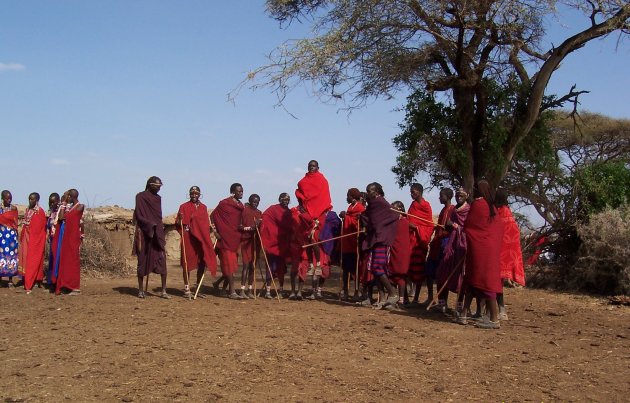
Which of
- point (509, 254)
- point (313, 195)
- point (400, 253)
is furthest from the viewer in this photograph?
point (313, 195)

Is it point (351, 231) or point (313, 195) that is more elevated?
point (313, 195)

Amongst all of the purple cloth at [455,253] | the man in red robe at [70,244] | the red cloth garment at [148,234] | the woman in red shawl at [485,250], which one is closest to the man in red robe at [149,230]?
the red cloth garment at [148,234]

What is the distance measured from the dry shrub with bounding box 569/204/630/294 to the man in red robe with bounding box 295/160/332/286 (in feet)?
15.3

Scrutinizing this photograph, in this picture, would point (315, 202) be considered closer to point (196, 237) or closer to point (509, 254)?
point (196, 237)

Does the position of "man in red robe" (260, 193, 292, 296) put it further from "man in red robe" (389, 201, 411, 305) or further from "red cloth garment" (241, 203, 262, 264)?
"man in red robe" (389, 201, 411, 305)

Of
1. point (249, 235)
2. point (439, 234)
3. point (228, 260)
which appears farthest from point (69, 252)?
point (439, 234)

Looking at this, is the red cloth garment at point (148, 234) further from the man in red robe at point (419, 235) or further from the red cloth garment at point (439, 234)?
the red cloth garment at point (439, 234)

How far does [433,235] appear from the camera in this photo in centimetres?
1108

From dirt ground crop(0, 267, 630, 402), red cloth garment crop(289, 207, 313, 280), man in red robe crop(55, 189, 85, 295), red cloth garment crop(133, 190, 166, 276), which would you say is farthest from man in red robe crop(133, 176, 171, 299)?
red cloth garment crop(289, 207, 313, 280)

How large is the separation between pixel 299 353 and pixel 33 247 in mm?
7188

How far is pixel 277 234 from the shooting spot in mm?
12297

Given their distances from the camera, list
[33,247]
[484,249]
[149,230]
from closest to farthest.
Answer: [484,249] → [149,230] → [33,247]

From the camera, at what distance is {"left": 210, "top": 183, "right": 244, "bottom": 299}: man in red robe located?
39.4 feet

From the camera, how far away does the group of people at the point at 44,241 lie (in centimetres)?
1202
